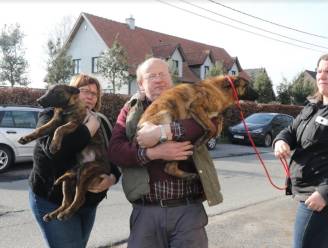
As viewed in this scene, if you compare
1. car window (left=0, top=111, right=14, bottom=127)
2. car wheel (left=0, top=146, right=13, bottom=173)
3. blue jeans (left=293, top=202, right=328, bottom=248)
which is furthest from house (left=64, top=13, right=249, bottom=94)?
blue jeans (left=293, top=202, right=328, bottom=248)

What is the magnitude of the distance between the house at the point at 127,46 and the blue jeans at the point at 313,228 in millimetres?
30945

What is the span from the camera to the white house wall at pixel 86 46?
37344mm

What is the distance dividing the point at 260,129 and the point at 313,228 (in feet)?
59.1

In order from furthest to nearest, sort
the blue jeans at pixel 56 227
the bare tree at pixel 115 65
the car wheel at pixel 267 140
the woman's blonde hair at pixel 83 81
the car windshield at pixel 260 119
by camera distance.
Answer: the bare tree at pixel 115 65
the car windshield at pixel 260 119
the car wheel at pixel 267 140
the woman's blonde hair at pixel 83 81
the blue jeans at pixel 56 227

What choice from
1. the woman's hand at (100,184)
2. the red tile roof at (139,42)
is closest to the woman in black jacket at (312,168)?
the woman's hand at (100,184)

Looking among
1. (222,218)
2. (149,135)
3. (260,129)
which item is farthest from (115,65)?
(149,135)

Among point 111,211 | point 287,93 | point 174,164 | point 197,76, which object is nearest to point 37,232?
point 111,211

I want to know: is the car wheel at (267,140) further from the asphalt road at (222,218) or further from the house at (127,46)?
the house at (127,46)

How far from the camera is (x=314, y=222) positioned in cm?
320

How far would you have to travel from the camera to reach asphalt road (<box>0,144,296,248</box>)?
566 centimetres

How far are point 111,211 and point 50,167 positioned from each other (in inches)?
176

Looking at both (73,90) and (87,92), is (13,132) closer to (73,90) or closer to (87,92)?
(87,92)

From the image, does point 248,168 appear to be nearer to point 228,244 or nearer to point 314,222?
point 228,244

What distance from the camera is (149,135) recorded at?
2.82m
